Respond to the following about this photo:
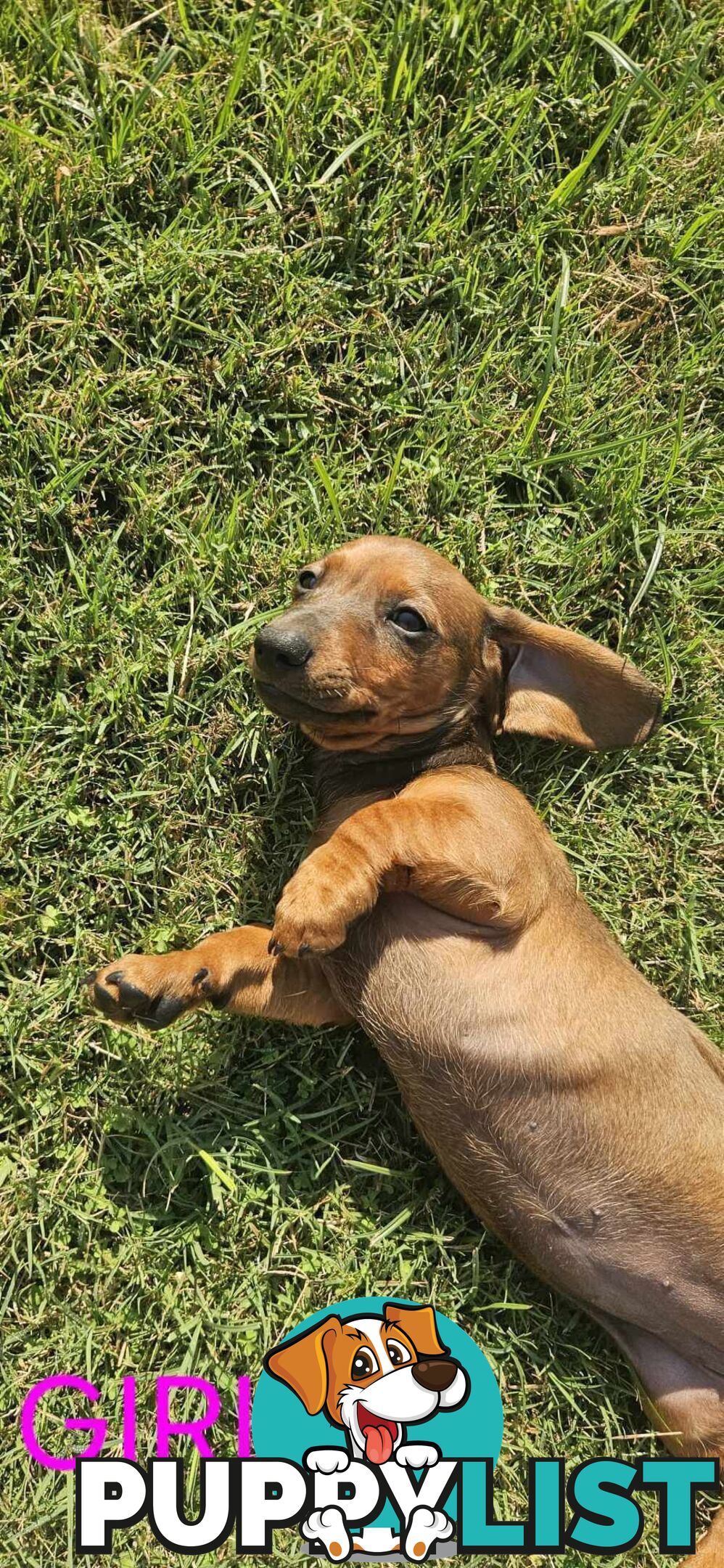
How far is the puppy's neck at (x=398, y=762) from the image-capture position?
4.23 meters

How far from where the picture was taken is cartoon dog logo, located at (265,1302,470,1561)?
4.20m

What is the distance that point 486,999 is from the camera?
12.9 ft

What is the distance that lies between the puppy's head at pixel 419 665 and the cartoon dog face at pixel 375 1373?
1.98 metres

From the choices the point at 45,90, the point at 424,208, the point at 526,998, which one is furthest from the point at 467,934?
the point at 45,90

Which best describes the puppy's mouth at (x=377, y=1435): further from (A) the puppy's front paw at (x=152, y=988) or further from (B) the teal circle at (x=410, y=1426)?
(A) the puppy's front paw at (x=152, y=988)

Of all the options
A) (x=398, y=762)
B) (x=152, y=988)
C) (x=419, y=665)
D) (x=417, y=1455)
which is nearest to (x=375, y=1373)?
(x=417, y=1455)

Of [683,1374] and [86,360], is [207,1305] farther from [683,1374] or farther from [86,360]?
[86,360]

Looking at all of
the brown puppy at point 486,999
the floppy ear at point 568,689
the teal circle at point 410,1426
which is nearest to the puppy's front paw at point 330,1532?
the teal circle at point 410,1426

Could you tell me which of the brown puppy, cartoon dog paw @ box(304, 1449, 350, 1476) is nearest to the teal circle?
cartoon dog paw @ box(304, 1449, 350, 1476)

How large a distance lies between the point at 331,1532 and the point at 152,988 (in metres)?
1.92

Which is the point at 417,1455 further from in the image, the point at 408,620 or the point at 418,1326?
the point at 408,620

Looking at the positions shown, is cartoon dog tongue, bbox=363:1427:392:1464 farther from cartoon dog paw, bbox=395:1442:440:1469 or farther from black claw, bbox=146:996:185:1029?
black claw, bbox=146:996:185:1029

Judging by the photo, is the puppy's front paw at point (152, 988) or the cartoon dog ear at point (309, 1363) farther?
the cartoon dog ear at point (309, 1363)

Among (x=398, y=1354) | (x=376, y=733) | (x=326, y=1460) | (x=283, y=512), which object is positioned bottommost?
(x=326, y=1460)
